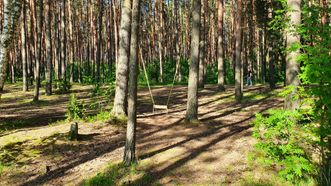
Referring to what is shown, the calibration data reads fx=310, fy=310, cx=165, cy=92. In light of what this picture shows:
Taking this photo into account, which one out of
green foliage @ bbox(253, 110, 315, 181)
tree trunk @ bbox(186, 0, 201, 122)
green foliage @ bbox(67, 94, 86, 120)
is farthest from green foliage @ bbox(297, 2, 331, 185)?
green foliage @ bbox(67, 94, 86, 120)

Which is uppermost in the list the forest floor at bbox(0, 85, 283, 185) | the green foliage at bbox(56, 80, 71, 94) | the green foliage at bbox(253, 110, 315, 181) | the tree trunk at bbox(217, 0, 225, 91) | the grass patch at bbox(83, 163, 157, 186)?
the tree trunk at bbox(217, 0, 225, 91)

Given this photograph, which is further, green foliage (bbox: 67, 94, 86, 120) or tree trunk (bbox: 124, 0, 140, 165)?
green foliage (bbox: 67, 94, 86, 120)

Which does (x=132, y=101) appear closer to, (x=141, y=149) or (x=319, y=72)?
(x=141, y=149)

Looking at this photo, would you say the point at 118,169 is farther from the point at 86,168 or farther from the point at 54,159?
the point at 54,159

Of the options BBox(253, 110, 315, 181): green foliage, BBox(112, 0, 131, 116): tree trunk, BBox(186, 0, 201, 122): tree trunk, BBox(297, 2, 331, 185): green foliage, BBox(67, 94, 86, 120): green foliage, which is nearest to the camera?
BBox(297, 2, 331, 185): green foliage

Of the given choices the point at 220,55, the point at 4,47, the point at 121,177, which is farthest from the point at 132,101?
the point at 220,55

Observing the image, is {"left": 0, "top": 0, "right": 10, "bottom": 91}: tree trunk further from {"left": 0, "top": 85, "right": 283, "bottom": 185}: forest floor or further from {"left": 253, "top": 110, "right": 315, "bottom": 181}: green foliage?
{"left": 253, "top": 110, "right": 315, "bottom": 181}: green foliage

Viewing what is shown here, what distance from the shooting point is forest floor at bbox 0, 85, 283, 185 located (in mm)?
7932

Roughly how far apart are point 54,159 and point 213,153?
4683 mm

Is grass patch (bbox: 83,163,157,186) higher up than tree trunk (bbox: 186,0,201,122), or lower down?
lower down

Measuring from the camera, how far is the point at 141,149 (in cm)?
965

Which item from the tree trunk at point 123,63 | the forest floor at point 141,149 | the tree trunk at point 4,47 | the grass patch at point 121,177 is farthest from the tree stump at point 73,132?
the tree trunk at point 4,47

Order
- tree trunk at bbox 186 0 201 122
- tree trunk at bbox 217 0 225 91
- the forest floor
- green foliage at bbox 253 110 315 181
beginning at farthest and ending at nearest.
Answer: tree trunk at bbox 217 0 225 91
tree trunk at bbox 186 0 201 122
the forest floor
green foliage at bbox 253 110 315 181

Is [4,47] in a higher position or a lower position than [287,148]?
higher
